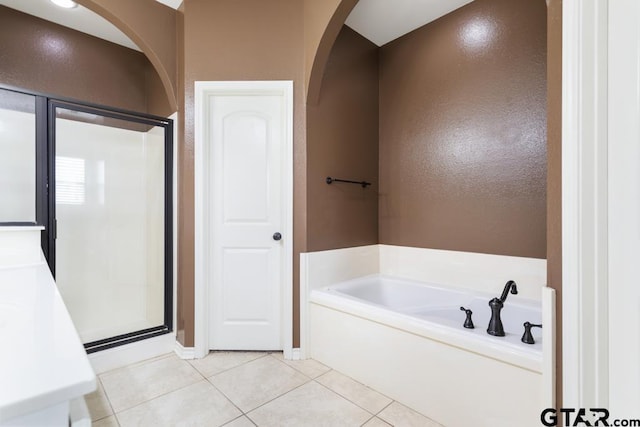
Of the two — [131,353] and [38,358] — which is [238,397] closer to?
[131,353]

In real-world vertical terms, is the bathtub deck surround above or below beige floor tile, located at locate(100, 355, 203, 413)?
above

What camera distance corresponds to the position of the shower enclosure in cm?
215

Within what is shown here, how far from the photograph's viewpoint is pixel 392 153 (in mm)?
2773

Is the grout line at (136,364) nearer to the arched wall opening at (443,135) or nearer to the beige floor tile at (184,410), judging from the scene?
the beige floor tile at (184,410)

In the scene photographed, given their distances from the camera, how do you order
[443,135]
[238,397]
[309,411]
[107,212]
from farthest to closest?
[107,212] → [443,135] → [238,397] → [309,411]

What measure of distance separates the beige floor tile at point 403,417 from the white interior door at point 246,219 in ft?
3.09

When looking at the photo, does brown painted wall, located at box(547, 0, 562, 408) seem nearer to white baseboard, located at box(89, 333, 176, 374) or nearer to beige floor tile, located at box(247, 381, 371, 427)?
beige floor tile, located at box(247, 381, 371, 427)

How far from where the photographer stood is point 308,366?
83.6 inches

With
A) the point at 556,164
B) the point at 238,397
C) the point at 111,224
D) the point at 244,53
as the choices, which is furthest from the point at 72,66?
the point at 556,164

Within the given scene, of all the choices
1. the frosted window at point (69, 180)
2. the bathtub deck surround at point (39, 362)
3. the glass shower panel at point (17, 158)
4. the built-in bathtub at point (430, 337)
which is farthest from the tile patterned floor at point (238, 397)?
the frosted window at point (69, 180)

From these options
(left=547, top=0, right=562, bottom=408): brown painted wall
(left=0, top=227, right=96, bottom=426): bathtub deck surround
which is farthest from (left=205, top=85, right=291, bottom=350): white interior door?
(left=547, top=0, right=562, bottom=408): brown painted wall

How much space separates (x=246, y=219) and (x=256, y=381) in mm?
1105
